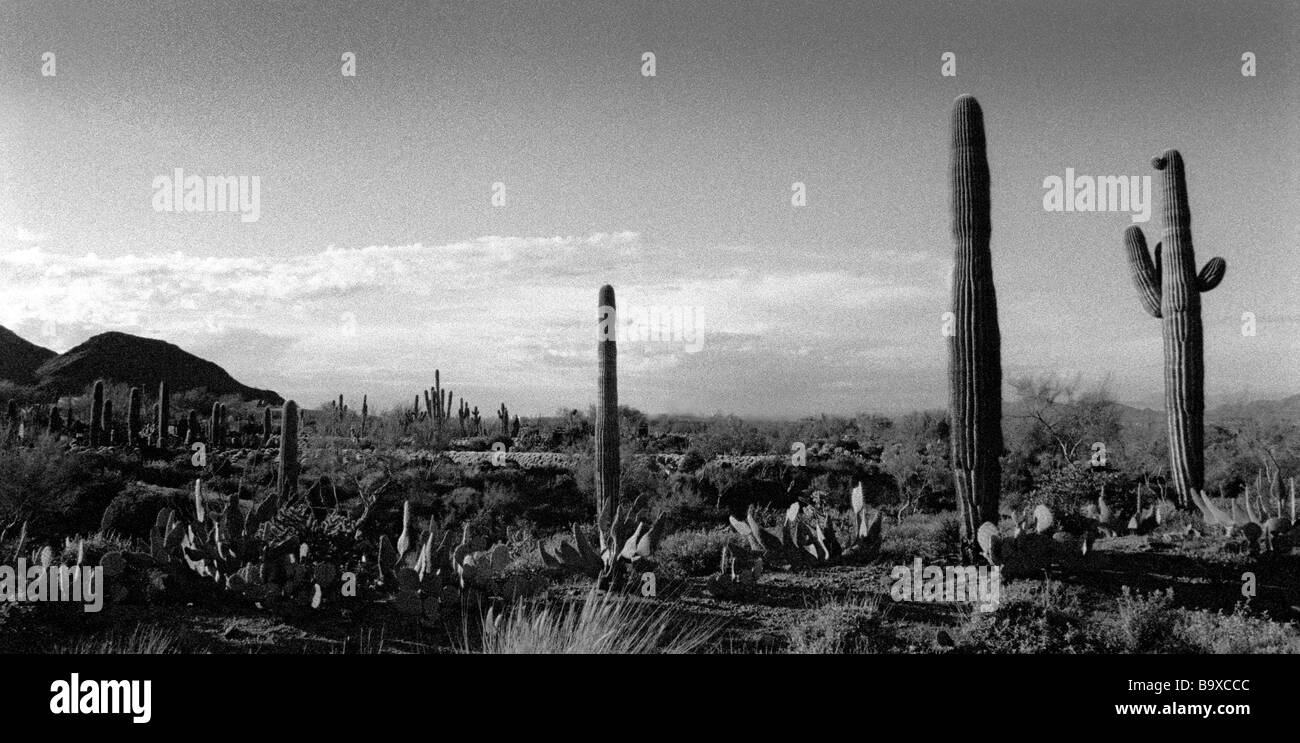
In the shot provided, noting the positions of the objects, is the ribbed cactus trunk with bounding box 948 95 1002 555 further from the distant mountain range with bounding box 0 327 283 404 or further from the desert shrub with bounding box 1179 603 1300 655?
the distant mountain range with bounding box 0 327 283 404

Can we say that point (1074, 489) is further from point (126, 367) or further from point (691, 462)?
point (126, 367)

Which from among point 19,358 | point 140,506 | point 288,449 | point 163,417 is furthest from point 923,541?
point 19,358

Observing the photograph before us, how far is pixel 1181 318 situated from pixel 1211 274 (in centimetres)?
78

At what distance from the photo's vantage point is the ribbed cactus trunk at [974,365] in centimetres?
1033

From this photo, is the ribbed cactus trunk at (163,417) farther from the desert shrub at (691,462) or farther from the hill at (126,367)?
the desert shrub at (691,462)

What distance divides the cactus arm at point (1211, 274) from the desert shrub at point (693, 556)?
27.4 feet

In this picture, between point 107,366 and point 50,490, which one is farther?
point 107,366

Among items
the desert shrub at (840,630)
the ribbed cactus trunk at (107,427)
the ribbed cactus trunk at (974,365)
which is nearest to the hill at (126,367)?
the ribbed cactus trunk at (107,427)

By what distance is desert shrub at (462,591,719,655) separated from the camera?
22.7ft

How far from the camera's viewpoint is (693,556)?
33.0 feet

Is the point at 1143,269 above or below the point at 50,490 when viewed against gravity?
above

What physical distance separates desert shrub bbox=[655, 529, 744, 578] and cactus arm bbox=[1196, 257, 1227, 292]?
27.4ft

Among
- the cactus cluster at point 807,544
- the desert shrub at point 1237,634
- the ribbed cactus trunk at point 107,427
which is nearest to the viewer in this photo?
the desert shrub at point 1237,634
